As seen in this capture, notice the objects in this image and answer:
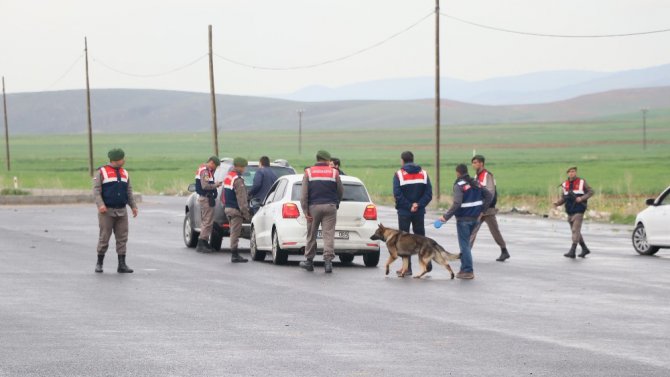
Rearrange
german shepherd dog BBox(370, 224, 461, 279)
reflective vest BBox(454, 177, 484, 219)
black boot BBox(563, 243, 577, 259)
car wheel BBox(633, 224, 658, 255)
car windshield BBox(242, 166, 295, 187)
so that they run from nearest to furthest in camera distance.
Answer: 1. german shepherd dog BBox(370, 224, 461, 279)
2. reflective vest BBox(454, 177, 484, 219)
3. black boot BBox(563, 243, 577, 259)
4. car wheel BBox(633, 224, 658, 255)
5. car windshield BBox(242, 166, 295, 187)

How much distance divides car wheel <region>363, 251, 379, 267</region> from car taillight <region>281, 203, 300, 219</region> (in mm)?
1327

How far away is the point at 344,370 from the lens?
1054 centimetres

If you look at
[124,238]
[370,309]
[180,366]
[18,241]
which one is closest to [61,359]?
[180,366]

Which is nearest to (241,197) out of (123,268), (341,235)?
(341,235)

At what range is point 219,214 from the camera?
24.7m

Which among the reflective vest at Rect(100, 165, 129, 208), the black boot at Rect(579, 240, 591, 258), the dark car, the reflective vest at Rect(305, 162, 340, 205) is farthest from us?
the dark car

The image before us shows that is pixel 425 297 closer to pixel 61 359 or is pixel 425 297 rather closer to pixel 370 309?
pixel 370 309

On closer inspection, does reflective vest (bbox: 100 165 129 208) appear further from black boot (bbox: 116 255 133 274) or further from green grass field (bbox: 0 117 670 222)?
green grass field (bbox: 0 117 670 222)

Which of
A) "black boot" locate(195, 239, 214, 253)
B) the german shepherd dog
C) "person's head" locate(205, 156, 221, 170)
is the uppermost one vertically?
"person's head" locate(205, 156, 221, 170)

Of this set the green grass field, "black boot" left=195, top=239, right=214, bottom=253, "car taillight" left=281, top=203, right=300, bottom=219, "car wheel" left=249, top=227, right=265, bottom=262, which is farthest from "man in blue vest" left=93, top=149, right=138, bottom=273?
the green grass field

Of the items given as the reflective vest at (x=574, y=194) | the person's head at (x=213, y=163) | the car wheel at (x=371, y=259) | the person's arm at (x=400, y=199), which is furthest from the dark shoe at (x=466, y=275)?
the person's head at (x=213, y=163)

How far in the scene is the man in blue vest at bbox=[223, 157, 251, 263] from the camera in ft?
73.6

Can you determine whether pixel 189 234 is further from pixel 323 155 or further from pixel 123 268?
pixel 323 155

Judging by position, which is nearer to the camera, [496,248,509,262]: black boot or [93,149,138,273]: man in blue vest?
[93,149,138,273]: man in blue vest
